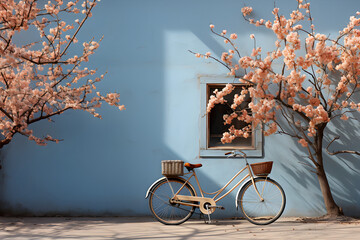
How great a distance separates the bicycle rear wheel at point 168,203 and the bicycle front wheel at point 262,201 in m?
0.78

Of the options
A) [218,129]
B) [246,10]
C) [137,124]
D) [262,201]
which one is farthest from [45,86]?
[262,201]

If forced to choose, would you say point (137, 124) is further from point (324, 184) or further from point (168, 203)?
point (324, 184)

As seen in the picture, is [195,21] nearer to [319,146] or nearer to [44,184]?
[319,146]

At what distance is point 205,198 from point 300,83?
223cm

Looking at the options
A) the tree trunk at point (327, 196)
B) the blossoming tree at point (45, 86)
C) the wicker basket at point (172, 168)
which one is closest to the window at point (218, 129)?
the tree trunk at point (327, 196)

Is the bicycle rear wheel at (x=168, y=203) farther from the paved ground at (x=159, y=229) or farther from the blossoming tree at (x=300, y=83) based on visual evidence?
the blossoming tree at (x=300, y=83)

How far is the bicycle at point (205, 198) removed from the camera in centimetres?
716

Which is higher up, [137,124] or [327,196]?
[137,124]

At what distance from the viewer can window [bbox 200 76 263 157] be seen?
8.21 m

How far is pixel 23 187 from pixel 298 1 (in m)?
5.55

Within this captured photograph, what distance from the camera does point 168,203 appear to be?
7316 millimetres

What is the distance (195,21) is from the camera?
8438mm

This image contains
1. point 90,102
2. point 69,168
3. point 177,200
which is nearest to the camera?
point 177,200

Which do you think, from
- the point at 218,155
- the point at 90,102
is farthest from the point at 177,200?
the point at 90,102
